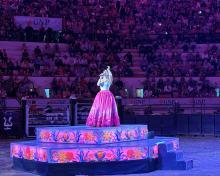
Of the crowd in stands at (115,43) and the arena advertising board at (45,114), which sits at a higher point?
the crowd in stands at (115,43)

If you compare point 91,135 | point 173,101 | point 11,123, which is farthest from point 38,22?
point 91,135

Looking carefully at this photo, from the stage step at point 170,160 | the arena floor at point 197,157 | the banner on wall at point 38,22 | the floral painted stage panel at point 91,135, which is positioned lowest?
the arena floor at point 197,157

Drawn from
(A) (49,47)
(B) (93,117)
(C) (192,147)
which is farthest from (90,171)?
(A) (49,47)

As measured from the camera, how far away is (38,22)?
2684cm

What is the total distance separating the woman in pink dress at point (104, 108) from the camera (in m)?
11.5

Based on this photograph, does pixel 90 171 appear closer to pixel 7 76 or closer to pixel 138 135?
pixel 138 135

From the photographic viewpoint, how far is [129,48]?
27.7m

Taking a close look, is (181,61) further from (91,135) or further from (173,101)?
(91,135)

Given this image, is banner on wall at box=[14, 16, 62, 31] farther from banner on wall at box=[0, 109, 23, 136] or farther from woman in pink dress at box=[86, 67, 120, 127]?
woman in pink dress at box=[86, 67, 120, 127]

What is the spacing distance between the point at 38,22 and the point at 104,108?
16106 millimetres

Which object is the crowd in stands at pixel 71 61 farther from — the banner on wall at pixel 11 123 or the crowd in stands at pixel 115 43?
the banner on wall at pixel 11 123

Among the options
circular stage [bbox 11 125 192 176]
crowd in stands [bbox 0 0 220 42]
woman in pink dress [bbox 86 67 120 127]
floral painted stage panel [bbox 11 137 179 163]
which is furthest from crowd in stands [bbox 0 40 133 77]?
floral painted stage panel [bbox 11 137 179 163]

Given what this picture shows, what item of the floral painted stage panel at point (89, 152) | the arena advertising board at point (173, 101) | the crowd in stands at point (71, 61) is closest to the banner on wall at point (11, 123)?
the crowd in stands at point (71, 61)

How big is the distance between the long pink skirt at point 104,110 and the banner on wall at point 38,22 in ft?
50.9
